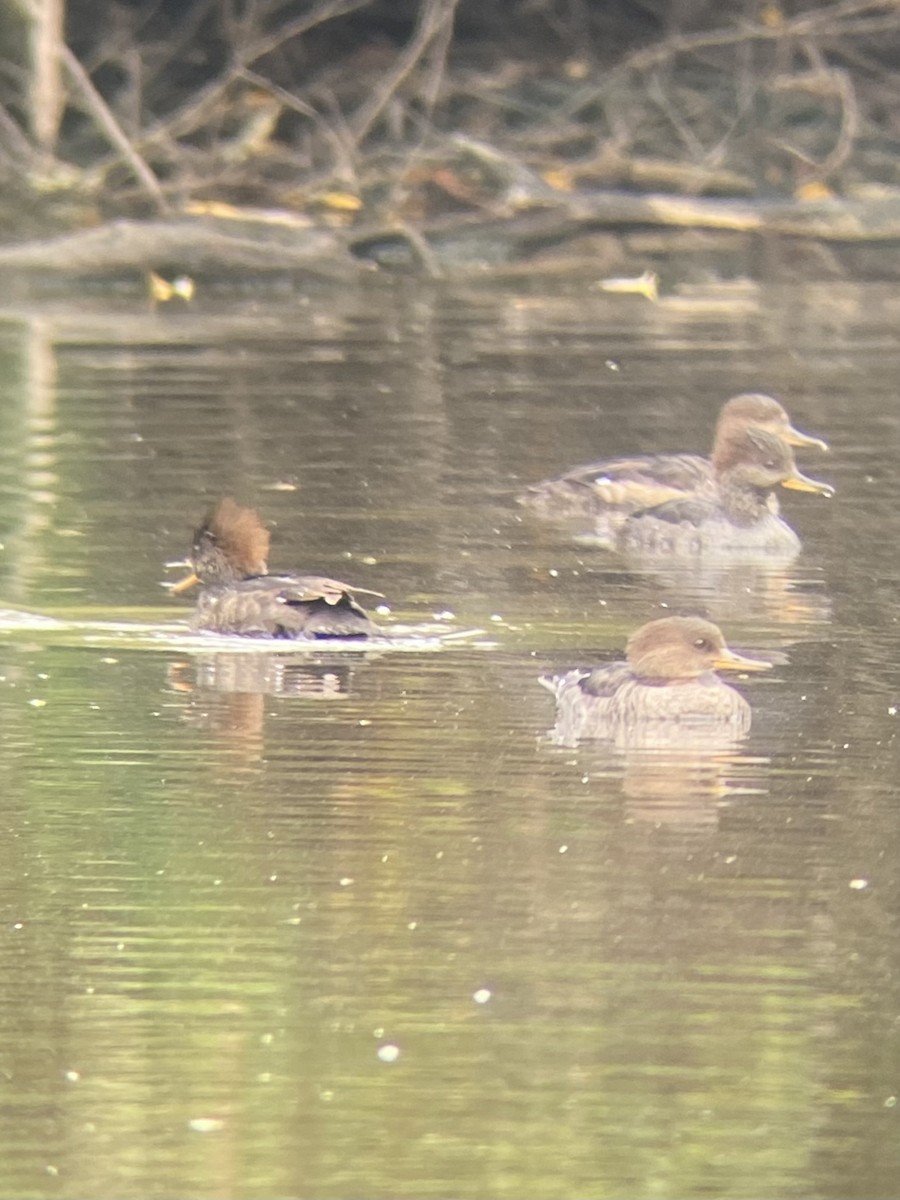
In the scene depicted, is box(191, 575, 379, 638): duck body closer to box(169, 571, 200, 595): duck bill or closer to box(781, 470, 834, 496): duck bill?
box(169, 571, 200, 595): duck bill

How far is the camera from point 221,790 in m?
8.05

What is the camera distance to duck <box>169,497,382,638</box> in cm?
1002

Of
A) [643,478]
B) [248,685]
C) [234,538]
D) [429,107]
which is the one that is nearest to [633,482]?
[643,478]

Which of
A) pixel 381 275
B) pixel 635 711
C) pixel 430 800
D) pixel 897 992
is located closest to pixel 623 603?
pixel 635 711

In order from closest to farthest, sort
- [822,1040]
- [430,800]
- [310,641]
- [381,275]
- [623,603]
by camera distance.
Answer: [822,1040]
[430,800]
[310,641]
[623,603]
[381,275]

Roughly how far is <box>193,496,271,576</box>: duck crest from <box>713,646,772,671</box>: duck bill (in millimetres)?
1799

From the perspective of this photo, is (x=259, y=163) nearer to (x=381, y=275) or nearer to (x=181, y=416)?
(x=381, y=275)

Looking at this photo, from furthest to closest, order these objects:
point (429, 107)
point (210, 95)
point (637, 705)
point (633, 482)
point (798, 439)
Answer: point (429, 107) < point (210, 95) < point (798, 439) < point (633, 482) < point (637, 705)

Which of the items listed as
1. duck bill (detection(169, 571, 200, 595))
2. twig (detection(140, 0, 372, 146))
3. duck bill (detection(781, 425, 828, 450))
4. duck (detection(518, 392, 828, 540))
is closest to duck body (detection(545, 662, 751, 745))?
duck bill (detection(169, 571, 200, 595))

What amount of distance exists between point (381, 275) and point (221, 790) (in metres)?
15.1

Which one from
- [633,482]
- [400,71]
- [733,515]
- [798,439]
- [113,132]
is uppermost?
[400,71]

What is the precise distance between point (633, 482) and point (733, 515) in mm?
623

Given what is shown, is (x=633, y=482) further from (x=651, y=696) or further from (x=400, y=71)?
(x=400, y=71)

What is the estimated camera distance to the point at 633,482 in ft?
42.8
